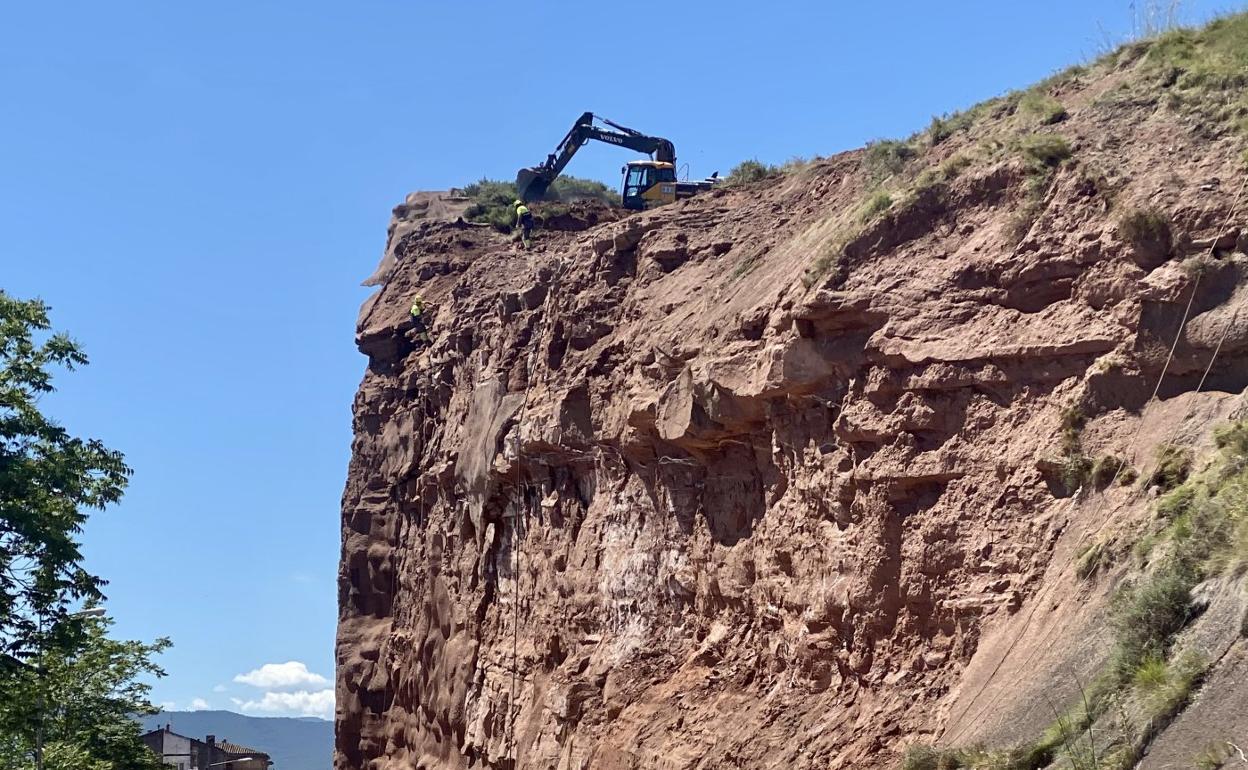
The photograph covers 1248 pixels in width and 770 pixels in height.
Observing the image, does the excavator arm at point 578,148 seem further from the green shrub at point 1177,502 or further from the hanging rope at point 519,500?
the green shrub at point 1177,502

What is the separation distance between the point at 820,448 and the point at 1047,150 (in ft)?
15.3

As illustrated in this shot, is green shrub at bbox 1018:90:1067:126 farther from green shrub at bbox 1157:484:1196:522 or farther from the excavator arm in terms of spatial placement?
the excavator arm

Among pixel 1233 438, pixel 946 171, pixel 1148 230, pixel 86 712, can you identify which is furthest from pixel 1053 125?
pixel 86 712

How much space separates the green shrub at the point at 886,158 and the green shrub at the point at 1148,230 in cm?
545

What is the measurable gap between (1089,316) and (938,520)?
2.81 meters

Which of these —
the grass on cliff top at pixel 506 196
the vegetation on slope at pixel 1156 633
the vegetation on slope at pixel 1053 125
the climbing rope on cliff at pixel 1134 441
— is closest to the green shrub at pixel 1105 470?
the climbing rope on cliff at pixel 1134 441

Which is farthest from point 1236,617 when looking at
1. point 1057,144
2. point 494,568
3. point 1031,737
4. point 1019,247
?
point 494,568

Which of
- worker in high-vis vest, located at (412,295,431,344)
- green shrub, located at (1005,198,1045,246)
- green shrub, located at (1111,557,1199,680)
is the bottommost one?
green shrub, located at (1111,557,1199,680)

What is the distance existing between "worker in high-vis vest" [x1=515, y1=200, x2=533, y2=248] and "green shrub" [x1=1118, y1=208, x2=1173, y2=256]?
67.6 ft

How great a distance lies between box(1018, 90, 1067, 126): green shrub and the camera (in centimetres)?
1789

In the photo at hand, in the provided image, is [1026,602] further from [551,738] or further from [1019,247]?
[551,738]

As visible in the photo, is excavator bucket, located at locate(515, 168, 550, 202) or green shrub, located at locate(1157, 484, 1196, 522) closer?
green shrub, located at locate(1157, 484, 1196, 522)

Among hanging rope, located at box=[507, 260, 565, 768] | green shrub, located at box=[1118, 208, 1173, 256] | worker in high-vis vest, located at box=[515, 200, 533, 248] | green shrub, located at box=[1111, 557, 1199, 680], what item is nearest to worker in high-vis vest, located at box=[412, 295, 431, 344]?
worker in high-vis vest, located at box=[515, 200, 533, 248]

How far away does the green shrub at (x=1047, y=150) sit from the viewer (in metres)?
16.7
